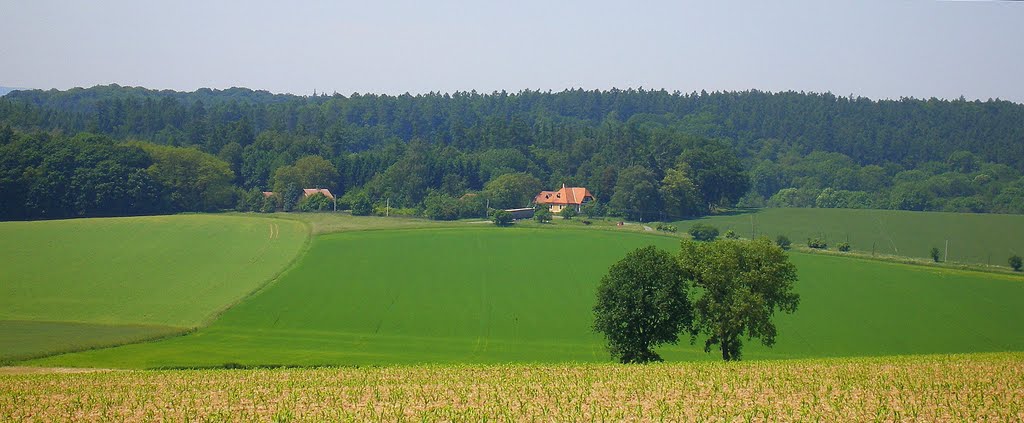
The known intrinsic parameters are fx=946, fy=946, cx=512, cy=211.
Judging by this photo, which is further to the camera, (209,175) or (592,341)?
(209,175)

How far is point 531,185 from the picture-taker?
4993 inches

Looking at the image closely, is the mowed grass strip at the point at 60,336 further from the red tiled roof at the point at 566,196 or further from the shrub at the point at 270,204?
the red tiled roof at the point at 566,196

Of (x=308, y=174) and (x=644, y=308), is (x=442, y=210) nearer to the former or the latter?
(x=308, y=174)

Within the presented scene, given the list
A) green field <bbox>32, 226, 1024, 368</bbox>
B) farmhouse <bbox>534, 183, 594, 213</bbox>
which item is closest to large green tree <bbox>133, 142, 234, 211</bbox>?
Result: green field <bbox>32, 226, 1024, 368</bbox>

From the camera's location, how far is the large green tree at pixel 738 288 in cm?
3812

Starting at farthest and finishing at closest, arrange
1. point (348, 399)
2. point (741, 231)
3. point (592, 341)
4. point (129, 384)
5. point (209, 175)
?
point (209, 175) → point (741, 231) → point (592, 341) → point (129, 384) → point (348, 399)

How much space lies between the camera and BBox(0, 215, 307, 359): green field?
46.8 meters

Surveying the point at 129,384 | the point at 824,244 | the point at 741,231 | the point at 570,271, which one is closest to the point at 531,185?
the point at 741,231

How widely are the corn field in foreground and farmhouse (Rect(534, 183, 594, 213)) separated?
90.6 meters

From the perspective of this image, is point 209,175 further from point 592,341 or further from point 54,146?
point 592,341

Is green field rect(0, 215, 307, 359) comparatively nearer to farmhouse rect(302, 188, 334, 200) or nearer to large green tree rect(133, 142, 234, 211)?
large green tree rect(133, 142, 234, 211)

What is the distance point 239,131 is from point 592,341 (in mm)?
122503

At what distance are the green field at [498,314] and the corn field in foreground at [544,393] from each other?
30.0 ft

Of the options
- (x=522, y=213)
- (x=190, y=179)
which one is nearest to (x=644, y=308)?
(x=522, y=213)
